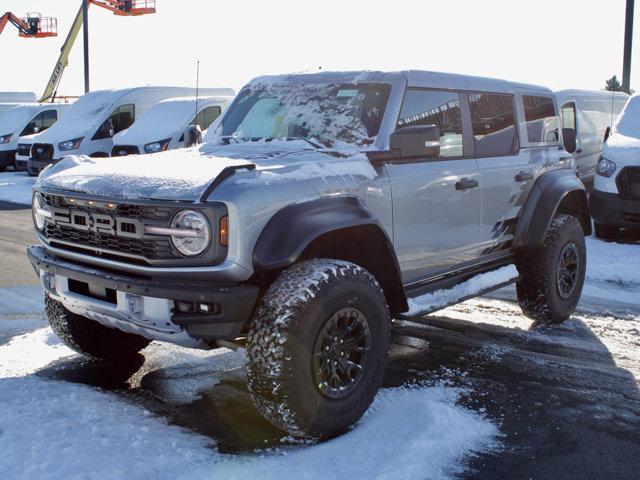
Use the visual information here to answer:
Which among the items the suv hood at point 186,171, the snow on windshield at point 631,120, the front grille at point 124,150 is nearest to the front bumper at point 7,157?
the front grille at point 124,150

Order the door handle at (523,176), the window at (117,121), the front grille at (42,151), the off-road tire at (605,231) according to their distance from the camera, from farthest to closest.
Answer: the front grille at (42,151)
the window at (117,121)
the off-road tire at (605,231)
the door handle at (523,176)

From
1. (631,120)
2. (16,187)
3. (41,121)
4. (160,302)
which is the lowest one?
(16,187)

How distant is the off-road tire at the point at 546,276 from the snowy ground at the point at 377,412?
17cm

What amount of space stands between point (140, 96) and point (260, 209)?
1512cm

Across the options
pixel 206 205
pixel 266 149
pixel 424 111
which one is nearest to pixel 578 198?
pixel 424 111

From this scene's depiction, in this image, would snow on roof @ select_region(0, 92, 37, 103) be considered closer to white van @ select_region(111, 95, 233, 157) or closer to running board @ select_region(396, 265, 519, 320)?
white van @ select_region(111, 95, 233, 157)

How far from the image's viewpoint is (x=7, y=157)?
2114 centimetres

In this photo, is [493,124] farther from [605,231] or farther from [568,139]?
[605,231]

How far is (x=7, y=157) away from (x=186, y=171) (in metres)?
19.4

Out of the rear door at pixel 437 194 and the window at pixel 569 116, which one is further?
the window at pixel 569 116

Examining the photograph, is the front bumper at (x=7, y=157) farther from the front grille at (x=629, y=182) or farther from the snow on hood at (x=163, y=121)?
the front grille at (x=629, y=182)

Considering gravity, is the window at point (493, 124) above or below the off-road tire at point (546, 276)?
above

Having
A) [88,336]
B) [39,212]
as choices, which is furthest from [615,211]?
[39,212]

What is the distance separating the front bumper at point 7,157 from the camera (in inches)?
829
